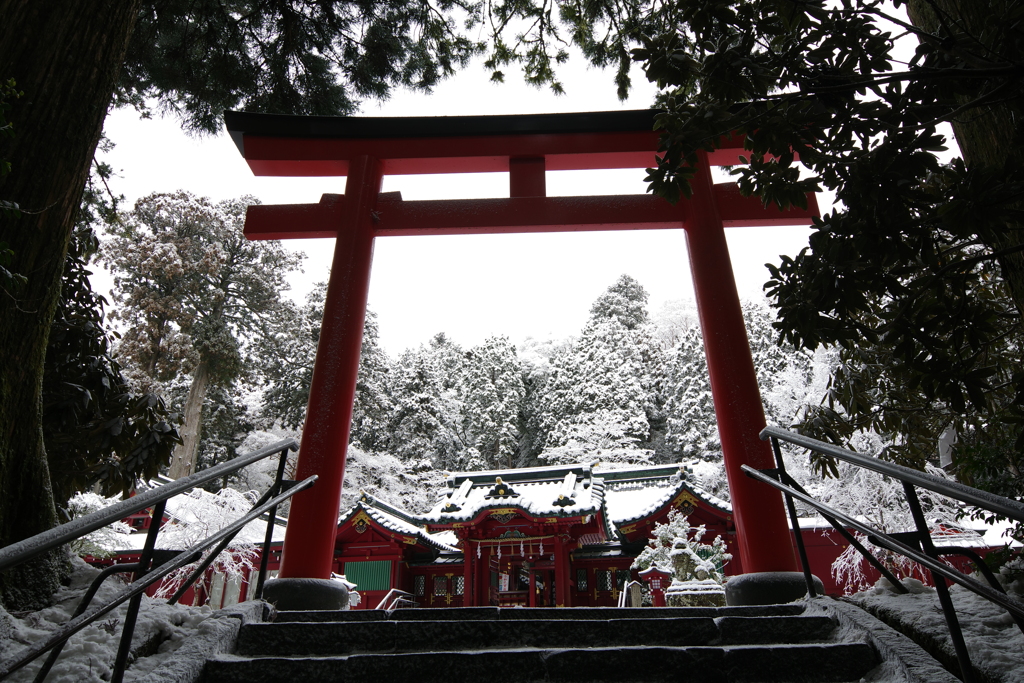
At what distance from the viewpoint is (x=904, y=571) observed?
32.7 ft

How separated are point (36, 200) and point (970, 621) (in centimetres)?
357

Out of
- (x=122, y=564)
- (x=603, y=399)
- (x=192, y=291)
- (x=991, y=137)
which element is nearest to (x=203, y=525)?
(x=192, y=291)

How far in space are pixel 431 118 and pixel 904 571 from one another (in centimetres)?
1017

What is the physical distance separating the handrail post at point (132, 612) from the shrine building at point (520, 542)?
28.3 feet

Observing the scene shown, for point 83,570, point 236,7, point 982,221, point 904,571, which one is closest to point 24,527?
point 83,570

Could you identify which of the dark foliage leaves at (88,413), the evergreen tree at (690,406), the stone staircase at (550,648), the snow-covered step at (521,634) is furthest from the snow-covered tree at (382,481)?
the snow-covered step at (521,634)

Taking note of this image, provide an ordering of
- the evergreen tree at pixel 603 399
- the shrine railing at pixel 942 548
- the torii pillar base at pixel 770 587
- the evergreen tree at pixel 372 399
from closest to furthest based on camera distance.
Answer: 1. the shrine railing at pixel 942 548
2. the torii pillar base at pixel 770 587
3. the evergreen tree at pixel 372 399
4. the evergreen tree at pixel 603 399

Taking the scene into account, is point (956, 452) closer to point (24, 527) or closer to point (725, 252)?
point (725, 252)

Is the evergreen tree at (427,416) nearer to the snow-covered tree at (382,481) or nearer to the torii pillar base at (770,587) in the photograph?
the snow-covered tree at (382,481)

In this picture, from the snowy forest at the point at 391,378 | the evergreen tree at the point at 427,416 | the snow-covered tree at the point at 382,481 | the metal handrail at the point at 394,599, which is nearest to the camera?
the metal handrail at the point at 394,599

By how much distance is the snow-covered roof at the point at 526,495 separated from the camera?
402 inches

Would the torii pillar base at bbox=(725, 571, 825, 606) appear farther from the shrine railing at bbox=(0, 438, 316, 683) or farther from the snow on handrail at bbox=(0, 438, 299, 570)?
the snow on handrail at bbox=(0, 438, 299, 570)

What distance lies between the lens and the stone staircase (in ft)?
6.65

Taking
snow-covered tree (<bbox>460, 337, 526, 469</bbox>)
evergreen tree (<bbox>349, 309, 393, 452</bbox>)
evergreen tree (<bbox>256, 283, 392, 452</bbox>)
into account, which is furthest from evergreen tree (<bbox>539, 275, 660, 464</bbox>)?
evergreen tree (<bbox>256, 283, 392, 452</bbox>)
